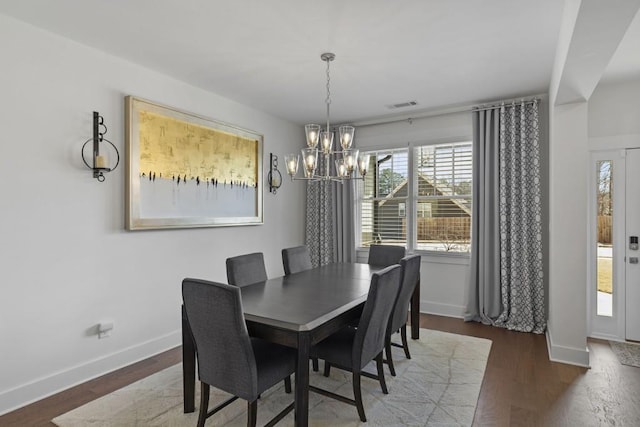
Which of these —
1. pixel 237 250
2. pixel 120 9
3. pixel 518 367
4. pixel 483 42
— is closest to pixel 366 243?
pixel 237 250

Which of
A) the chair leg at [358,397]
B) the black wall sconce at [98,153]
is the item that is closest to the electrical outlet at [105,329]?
the black wall sconce at [98,153]

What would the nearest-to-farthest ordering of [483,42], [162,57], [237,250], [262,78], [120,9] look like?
1. [120,9]
2. [483,42]
3. [162,57]
4. [262,78]
5. [237,250]

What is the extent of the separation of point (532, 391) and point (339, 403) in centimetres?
145

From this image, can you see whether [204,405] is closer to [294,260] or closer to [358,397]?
[358,397]

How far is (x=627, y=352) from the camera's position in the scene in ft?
11.2

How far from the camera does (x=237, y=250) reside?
4.30m

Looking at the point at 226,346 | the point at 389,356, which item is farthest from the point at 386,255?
the point at 226,346

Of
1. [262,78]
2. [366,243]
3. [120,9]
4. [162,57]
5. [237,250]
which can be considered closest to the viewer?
[120,9]

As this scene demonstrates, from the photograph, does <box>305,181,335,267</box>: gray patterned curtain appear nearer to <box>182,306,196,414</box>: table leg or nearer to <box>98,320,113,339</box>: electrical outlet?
<box>98,320,113,339</box>: electrical outlet

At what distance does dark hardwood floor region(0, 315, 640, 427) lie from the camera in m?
2.35

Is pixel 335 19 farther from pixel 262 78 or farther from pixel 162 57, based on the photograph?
pixel 162 57

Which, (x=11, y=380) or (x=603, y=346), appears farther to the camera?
(x=603, y=346)

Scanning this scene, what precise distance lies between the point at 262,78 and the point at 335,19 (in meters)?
1.28

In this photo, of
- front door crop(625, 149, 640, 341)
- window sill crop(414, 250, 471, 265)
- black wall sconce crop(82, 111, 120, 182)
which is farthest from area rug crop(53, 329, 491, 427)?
front door crop(625, 149, 640, 341)
